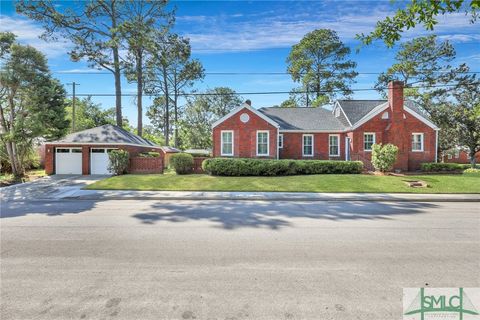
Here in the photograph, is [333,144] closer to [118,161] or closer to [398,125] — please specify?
[398,125]

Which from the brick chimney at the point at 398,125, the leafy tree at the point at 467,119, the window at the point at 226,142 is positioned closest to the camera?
the brick chimney at the point at 398,125

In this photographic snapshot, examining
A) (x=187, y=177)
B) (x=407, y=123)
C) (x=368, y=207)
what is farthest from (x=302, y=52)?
(x=368, y=207)

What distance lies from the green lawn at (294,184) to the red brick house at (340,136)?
522 cm

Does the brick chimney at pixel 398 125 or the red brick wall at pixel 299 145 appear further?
the red brick wall at pixel 299 145

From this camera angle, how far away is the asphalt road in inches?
132

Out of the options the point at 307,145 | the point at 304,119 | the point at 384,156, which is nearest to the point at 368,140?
the point at 384,156

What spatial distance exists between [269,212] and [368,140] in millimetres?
16705

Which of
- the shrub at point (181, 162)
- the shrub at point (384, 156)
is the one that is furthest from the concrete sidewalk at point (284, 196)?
the shrub at point (181, 162)

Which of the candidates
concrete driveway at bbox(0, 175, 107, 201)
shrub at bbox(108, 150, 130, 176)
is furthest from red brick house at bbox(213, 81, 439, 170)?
concrete driveway at bbox(0, 175, 107, 201)

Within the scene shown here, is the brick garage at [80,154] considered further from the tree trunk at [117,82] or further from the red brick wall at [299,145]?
the red brick wall at [299,145]

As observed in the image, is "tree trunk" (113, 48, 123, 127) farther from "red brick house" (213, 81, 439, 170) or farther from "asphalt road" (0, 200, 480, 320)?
"asphalt road" (0, 200, 480, 320)

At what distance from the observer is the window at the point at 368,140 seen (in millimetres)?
22547

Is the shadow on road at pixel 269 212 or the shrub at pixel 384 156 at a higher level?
the shrub at pixel 384 156

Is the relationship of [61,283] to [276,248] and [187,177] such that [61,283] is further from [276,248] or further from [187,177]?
[187,177]
